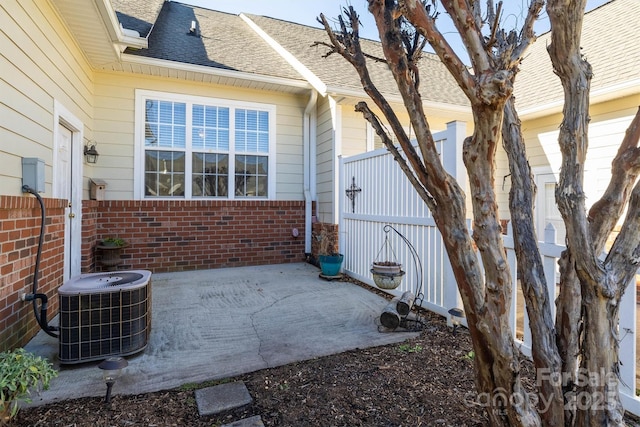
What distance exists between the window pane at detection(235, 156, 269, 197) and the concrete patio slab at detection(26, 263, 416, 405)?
6.14 feet

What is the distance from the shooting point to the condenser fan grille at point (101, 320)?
2459 mm

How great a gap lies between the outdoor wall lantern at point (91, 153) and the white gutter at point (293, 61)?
360cm

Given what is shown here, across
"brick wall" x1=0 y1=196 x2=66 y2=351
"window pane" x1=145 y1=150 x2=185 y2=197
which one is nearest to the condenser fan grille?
"brick wall" x1=0 y1=196 x2=66 y2=351

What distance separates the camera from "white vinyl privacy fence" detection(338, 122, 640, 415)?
7.83ft

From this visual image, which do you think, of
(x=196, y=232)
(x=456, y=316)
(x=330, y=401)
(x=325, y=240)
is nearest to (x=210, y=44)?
(x=196, y=232)

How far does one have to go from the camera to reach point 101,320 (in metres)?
2.53

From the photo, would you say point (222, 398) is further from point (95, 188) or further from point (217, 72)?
point (217, 72)

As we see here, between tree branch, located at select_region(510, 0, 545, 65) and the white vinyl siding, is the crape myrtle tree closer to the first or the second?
tree branch, located at select_region(510, 0, 545, 65)

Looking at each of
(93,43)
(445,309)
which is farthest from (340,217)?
(93,43)

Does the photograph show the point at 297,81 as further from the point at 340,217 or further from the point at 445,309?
the point at 445,309

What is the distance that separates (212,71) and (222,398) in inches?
197

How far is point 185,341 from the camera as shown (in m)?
2.98

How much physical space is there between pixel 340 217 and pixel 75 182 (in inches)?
152

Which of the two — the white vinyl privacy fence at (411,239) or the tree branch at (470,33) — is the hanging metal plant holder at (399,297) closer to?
the white vinyl privacy fence at (411,239)
